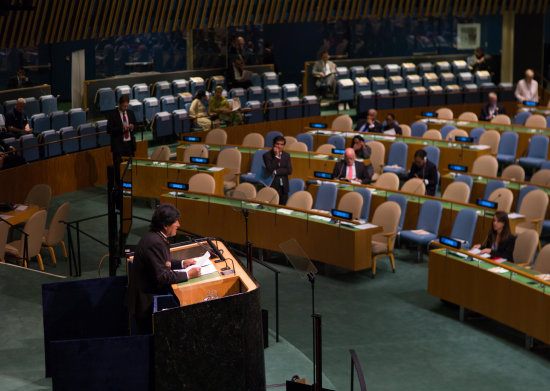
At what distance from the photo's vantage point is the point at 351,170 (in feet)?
37.3

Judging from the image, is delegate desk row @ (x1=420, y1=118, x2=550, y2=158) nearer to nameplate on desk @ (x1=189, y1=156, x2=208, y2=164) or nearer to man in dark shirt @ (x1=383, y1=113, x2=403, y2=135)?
man in dark shirt @ (x1=383, y1=113, x2=403, y2=135)

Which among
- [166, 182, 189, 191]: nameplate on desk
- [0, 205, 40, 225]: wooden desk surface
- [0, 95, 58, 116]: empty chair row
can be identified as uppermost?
[0, 95, 58, 116]: empty chair row

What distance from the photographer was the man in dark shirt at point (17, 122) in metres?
13.2

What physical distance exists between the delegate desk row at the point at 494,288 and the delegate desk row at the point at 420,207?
5.00 feet

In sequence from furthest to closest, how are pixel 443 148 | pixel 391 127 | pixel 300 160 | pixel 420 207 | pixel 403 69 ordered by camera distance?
pixel 403 69 → pixel 391 127 → pixel 443 148 → pixel 300 160 → pixel 420 207

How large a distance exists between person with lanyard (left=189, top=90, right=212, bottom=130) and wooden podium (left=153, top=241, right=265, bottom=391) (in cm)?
1033

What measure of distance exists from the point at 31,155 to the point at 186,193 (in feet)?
10.7

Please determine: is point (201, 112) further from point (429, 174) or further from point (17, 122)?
point (429, 174)

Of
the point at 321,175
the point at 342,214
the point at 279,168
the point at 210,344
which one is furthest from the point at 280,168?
the point at 210,344

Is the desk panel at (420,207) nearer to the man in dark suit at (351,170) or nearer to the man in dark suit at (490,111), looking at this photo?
the man in dark suit at (351,170)

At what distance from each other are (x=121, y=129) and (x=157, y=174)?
92 cm

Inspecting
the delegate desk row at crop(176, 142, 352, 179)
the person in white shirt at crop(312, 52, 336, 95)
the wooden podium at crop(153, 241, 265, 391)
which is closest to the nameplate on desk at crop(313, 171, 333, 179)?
the delegate desk row at crop(176, 142, 352, 179)

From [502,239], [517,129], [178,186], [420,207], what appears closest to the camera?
[502,239]

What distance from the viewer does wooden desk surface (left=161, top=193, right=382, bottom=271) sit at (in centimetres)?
938
